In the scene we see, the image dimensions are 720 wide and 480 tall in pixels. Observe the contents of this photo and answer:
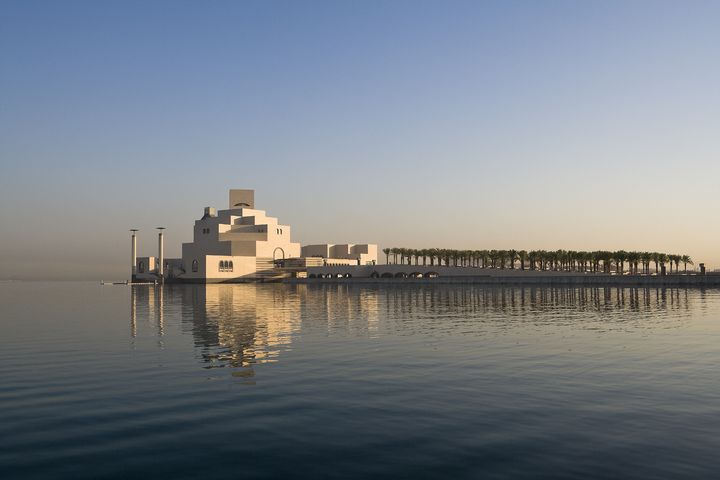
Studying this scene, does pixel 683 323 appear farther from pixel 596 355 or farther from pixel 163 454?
pixel 163 454

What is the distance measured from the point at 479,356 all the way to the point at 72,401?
63.0 ft

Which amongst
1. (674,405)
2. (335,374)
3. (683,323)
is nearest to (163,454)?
(335,374)

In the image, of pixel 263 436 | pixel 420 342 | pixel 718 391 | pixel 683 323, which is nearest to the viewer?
pixel 263 436

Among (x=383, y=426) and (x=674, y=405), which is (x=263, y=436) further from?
→ (x=674, y=405)

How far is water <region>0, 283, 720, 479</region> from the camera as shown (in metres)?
13.1

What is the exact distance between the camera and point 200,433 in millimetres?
15688

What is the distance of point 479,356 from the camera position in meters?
30.5

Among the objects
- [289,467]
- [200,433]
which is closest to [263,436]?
[200,433]

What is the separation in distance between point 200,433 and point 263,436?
1750 millimetres

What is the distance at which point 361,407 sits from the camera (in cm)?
1881

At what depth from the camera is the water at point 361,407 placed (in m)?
13.1

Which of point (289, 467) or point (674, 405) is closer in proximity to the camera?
point (289, 467)

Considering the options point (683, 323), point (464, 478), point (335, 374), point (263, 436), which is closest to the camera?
point (464, 478)

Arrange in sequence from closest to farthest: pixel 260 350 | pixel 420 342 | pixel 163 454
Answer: pixel 163 454 < pixel 260 350 < pixel 420 342
